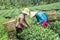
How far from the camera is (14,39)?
7.38 m

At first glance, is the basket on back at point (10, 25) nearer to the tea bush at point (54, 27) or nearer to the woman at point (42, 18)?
the woman at point (42, 18)

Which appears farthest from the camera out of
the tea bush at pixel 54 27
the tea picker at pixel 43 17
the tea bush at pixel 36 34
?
the tea bush at pixel 54 27

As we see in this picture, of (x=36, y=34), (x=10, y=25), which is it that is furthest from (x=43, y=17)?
(x=10, y=25)

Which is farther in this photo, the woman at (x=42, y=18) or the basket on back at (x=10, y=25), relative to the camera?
the woman at (x=42, y=18)

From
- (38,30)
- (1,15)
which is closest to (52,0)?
(1,15)

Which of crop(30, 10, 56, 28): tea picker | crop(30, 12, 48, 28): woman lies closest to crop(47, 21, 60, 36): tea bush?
crop(30, 10, 56, 28): tea picker

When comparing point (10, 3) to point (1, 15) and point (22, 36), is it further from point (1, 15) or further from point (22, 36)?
point (22, 36)

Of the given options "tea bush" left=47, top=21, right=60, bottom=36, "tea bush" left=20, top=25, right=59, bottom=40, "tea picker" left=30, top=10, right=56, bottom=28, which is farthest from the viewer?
"tea bush" left=47, top=21, right=60, bottom=36

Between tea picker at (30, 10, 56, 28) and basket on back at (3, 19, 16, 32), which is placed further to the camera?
tea picker at (30, 10, 56, 28)

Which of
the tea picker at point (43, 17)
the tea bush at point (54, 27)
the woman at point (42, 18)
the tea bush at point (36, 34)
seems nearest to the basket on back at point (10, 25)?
the tea bush at point (36, 34)

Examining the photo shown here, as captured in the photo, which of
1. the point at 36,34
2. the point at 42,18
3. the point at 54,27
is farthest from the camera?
the point at 54,27

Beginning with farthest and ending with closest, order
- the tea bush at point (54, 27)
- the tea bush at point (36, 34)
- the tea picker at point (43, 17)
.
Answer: the tea bush at point (54, 27)
the tea picker at point (43, 17)
the tea bush at point (36, 34)

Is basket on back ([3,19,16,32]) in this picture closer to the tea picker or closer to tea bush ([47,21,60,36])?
the tea picker

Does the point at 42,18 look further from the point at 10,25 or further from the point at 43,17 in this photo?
the point at 10,25
